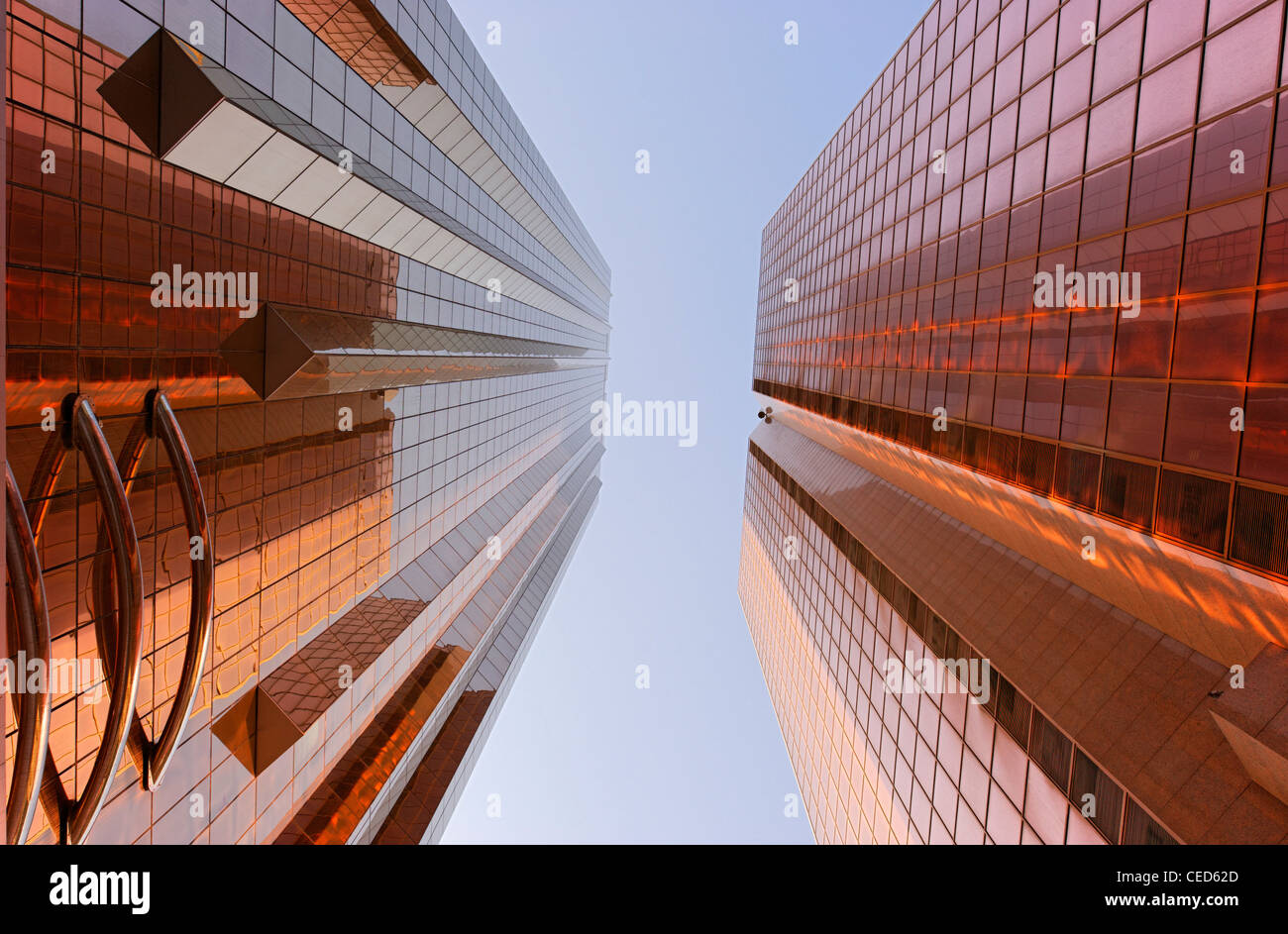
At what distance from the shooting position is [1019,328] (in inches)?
718

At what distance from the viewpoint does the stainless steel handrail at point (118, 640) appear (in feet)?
40.6

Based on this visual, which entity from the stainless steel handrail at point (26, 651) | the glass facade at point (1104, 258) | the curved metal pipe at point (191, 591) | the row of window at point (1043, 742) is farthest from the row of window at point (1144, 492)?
the curved metal pipe at point (191, 591)

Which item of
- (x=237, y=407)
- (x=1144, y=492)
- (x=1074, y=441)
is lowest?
(x=1144, y=492)

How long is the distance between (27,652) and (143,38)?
13740 millimetres

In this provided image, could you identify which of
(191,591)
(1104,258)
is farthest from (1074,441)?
(191,591)

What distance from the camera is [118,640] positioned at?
43.4ft

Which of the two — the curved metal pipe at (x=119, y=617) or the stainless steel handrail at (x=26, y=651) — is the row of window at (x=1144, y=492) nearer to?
the stainless steel handrail at (x=26, y=651)

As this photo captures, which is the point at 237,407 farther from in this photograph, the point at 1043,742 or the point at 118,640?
the point at 1043,742

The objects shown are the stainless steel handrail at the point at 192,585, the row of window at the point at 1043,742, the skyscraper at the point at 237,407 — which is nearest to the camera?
the row of window at the point at 1043,742

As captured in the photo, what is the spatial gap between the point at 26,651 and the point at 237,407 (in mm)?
8443

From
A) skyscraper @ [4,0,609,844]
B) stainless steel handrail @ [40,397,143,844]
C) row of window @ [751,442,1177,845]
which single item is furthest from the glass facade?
stainless steel handrail @ [40,397,143,844]

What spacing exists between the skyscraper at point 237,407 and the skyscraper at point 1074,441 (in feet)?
70.6

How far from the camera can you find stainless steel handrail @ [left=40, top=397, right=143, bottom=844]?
12.4 meters
